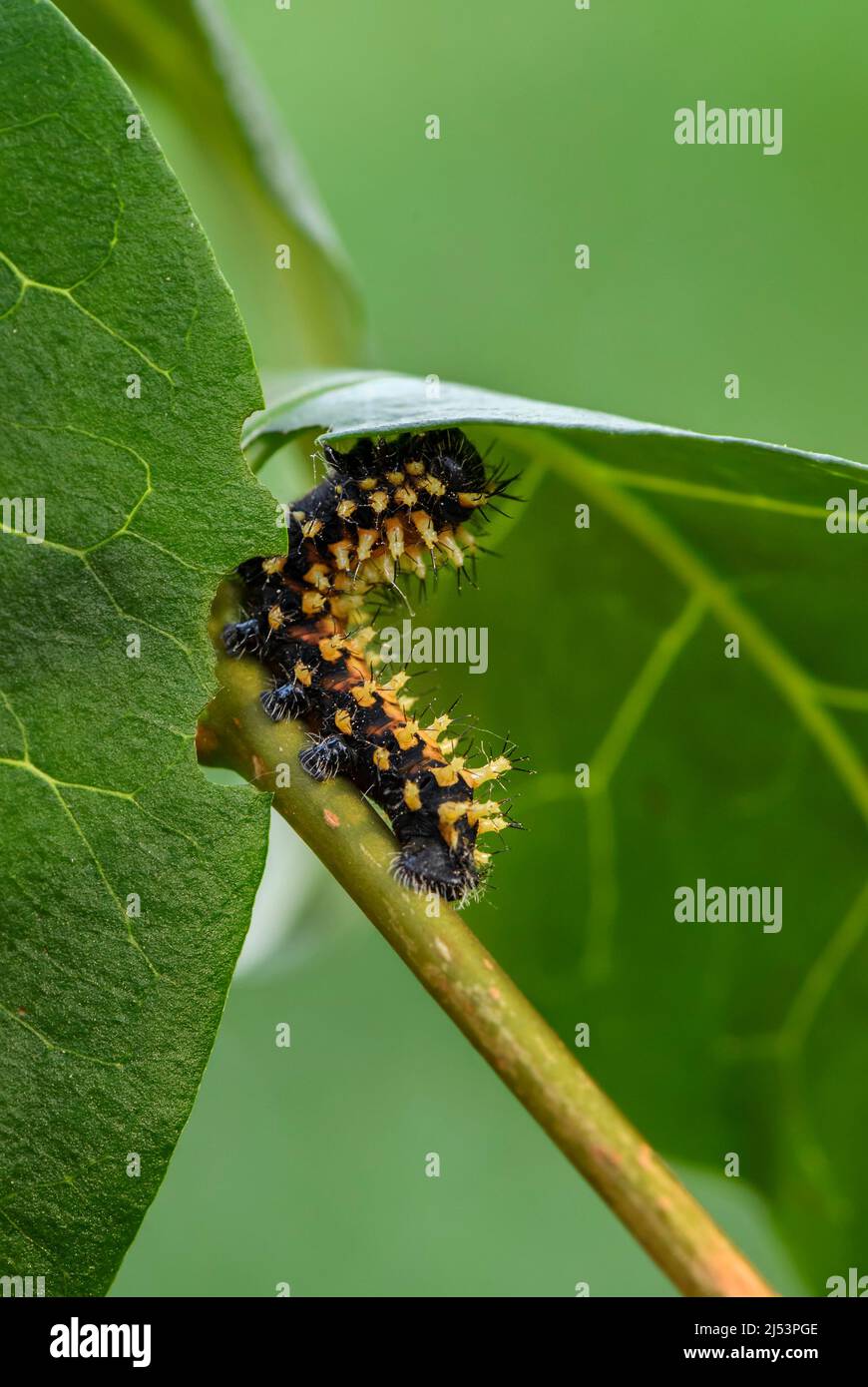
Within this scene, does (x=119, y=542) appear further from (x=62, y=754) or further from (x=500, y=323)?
→ (x=500, y=323)

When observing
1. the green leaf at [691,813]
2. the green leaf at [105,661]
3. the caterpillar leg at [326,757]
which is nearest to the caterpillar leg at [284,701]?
the caterpillar leg at [326,757]

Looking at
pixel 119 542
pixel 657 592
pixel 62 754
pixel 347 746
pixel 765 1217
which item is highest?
pixel 657 592

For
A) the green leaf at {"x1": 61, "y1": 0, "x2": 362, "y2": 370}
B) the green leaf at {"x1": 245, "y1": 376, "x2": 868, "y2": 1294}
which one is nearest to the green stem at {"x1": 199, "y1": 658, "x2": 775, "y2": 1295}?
the green leaf at {"x1": 245, "y1": 376, "x2": 868, "y2": 1294}

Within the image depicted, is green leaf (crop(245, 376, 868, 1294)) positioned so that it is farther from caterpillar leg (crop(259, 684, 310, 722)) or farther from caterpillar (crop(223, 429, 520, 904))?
caterpillar leg (crop(259, 684, 310, 722))

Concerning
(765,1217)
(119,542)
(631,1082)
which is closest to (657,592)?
(631,1082)

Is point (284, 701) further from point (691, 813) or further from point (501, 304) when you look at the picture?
point (501, 304)

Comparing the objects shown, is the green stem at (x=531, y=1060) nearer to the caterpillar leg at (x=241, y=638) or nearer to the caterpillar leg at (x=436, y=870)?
the caterpillar leg at (x=436, y=870)
